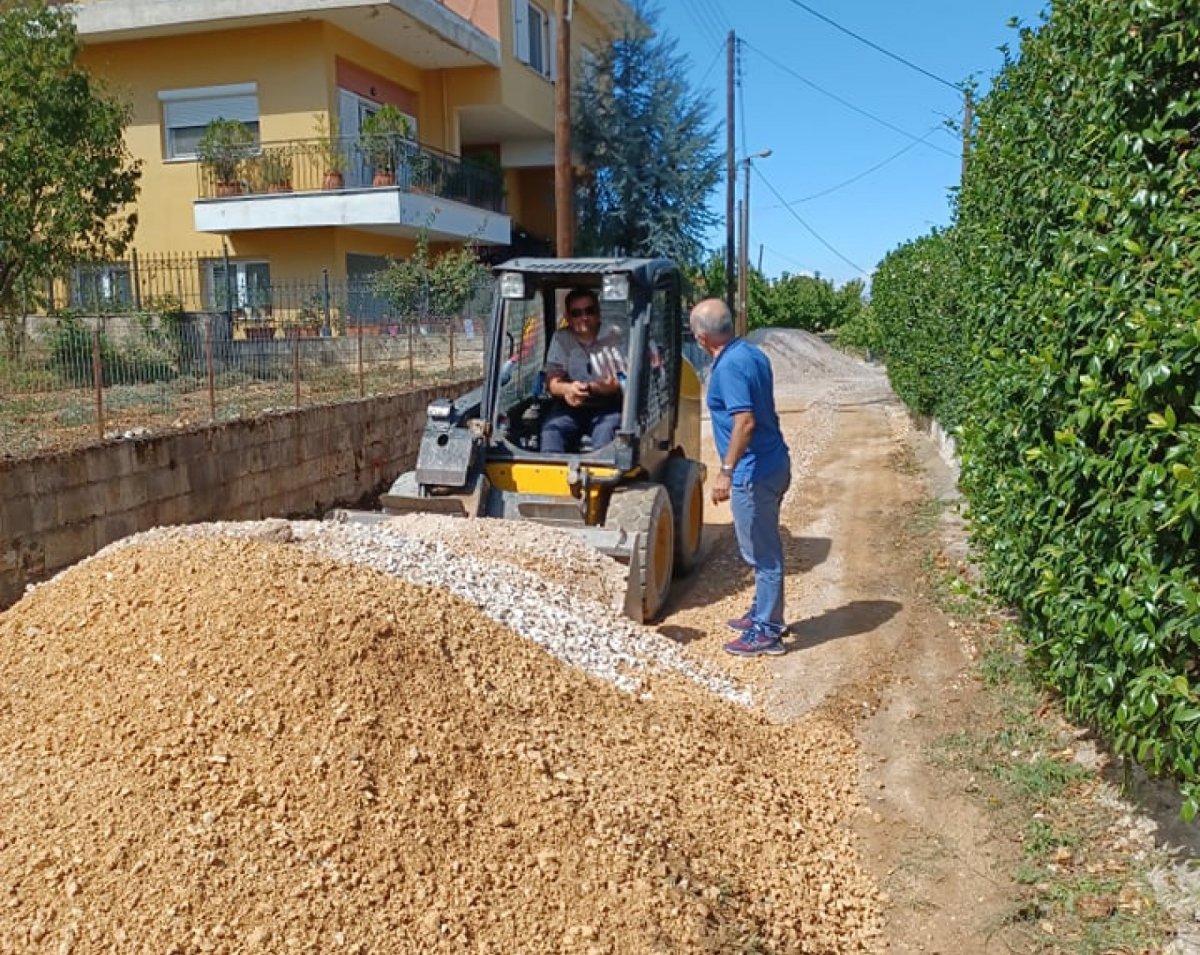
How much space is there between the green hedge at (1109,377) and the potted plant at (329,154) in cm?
1523

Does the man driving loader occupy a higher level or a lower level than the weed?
higher

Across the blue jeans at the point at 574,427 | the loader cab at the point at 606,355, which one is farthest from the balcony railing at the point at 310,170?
the blue jeans at the point at 574,427

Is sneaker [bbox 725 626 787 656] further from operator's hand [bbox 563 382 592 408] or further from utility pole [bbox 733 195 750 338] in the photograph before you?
utility pole [bbox 733 195 750 338]

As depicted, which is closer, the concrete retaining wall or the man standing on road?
the man standing on road

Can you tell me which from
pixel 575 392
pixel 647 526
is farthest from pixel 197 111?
pixel 647 526

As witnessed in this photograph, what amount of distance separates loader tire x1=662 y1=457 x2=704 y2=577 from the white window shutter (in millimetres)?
18397

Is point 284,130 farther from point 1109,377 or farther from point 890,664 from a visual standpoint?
point 1109,377

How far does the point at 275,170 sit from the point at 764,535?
15.4 metres

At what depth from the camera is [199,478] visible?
343 inches

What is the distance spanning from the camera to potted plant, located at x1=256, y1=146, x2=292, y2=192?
62.3 ft

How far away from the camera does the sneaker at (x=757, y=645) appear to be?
639 centimetres

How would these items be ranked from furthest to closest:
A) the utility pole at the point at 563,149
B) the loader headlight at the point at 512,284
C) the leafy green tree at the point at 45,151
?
1. the utility pole at the point at 563,149
2. the leafy green tree at the point at 45,151
3. the loader headlight at the point at 512,284

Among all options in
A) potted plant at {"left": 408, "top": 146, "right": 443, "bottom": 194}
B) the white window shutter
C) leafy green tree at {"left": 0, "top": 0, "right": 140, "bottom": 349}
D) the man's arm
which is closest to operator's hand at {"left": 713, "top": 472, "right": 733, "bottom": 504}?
the man's arm

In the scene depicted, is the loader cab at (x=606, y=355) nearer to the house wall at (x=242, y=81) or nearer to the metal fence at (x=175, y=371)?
the metal fence at (x=175, y=371)
